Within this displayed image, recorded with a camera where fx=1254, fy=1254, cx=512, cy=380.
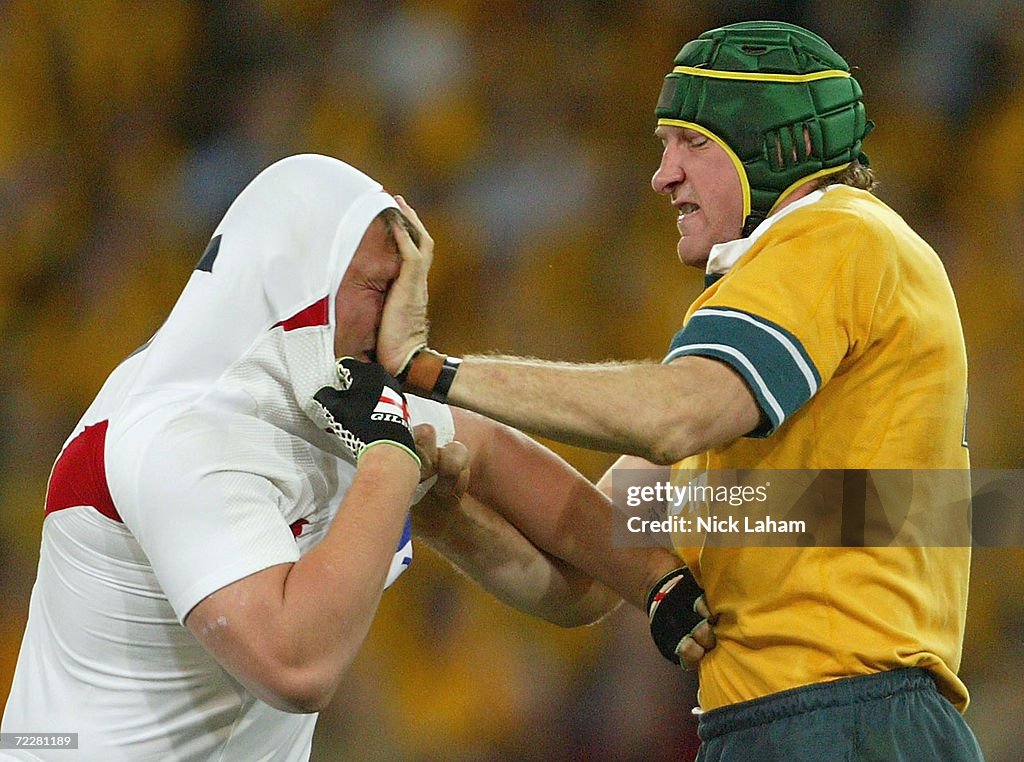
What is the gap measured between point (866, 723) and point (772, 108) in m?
1.07

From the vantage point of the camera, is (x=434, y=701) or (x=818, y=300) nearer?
(x=818, y=300)

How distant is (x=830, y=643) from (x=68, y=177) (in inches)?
146

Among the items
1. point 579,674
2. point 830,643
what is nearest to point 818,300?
point 830,643

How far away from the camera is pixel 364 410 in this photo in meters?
1.93

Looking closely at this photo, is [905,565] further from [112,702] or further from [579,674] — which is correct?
[579,674]

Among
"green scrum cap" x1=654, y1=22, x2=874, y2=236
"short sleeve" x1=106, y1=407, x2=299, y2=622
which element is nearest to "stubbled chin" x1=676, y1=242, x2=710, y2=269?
"green scrum cap" x1=654, y1=22, x2=874, y2=236

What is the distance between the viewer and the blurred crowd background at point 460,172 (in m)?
4.50

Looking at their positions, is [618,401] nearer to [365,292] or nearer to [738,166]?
→ [365,292]

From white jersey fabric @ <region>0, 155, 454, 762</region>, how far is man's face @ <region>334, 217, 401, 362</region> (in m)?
0.02

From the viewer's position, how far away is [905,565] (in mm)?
2043

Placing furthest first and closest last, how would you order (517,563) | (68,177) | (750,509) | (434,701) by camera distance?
(68,177)
(434,701)
(517,563)
(750,509)

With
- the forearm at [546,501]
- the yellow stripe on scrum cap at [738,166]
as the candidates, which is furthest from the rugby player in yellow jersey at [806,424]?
the forearm at [546,501]

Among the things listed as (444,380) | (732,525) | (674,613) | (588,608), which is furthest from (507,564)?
(444,380)

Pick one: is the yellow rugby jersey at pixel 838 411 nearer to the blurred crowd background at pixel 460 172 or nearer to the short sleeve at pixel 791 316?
the short sleeve at pixel 791 316
